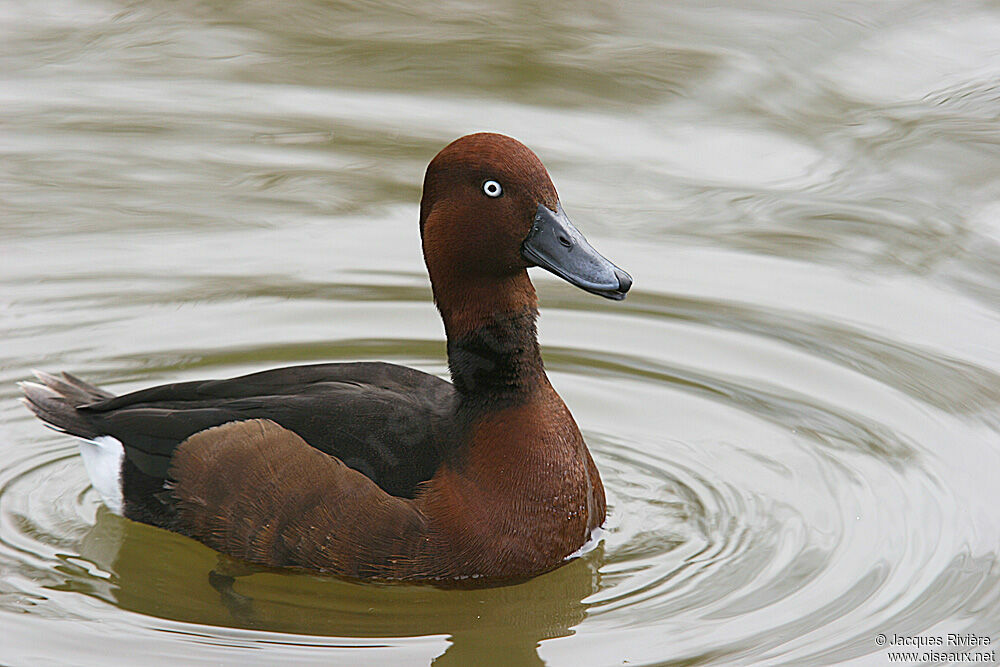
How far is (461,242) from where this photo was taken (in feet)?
20.4

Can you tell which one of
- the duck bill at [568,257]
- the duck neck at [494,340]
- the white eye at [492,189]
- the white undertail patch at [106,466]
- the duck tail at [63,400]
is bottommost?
the white undertail patch at [106,466]

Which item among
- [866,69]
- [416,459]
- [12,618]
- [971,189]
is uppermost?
[866,69]

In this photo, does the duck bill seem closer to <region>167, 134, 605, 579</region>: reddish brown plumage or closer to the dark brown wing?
<region>167, 134, 605, 579</region>: reddish brown plumage

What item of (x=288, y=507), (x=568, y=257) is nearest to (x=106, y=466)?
(x=288, y=507)

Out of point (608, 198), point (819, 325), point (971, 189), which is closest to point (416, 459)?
point (819, 325)

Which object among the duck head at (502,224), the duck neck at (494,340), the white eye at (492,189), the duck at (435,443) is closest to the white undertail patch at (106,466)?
the duck at (435,443)

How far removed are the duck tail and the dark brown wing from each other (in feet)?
1.80

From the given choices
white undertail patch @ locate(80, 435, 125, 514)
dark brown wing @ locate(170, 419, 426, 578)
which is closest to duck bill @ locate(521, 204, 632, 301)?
dark brown wing @ locate(170, 419, 426, 578)

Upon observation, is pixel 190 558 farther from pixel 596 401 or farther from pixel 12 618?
pixel 596 401

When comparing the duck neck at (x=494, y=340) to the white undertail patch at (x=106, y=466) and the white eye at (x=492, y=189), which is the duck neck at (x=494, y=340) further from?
the white undertail patch at (x=106, y=466)

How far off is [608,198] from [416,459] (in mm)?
3518

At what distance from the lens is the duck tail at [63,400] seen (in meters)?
6.65

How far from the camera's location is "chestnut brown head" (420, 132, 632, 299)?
6125 mm

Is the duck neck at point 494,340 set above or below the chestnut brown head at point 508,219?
below
